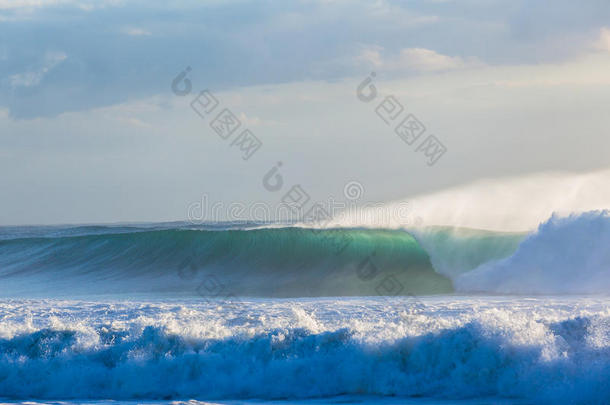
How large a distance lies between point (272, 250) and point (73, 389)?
10.9 metres

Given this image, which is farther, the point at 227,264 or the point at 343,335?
the point at 227,264

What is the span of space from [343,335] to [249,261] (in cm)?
1011

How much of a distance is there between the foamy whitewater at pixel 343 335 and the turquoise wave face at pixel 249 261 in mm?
125

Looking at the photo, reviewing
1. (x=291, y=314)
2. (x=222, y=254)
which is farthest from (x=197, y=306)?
(x=222, y=254)

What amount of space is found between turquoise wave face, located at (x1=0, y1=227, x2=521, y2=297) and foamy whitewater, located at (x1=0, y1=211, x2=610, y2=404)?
125 millimetres

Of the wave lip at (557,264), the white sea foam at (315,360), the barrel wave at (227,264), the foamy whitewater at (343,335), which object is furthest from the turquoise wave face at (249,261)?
the white sea foam at (315,360)

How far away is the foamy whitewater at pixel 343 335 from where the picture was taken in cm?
555

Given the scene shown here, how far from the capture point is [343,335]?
6055mm

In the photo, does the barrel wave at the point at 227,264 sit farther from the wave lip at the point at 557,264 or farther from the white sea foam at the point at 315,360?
the white sea foam at the point at 315,360

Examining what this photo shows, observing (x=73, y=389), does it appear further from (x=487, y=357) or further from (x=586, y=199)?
(x=586, y=199)

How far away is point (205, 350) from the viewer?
6.05 metres

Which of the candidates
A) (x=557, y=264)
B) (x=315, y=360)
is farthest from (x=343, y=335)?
(x=557, y=264)

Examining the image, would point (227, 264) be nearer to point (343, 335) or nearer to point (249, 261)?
point (249, 261)

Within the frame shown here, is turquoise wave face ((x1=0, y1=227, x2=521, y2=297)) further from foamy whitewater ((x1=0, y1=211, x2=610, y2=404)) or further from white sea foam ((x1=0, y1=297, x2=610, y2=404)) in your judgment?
white sea foam ((x1=0, y1=297, x2=610, y2=404))
